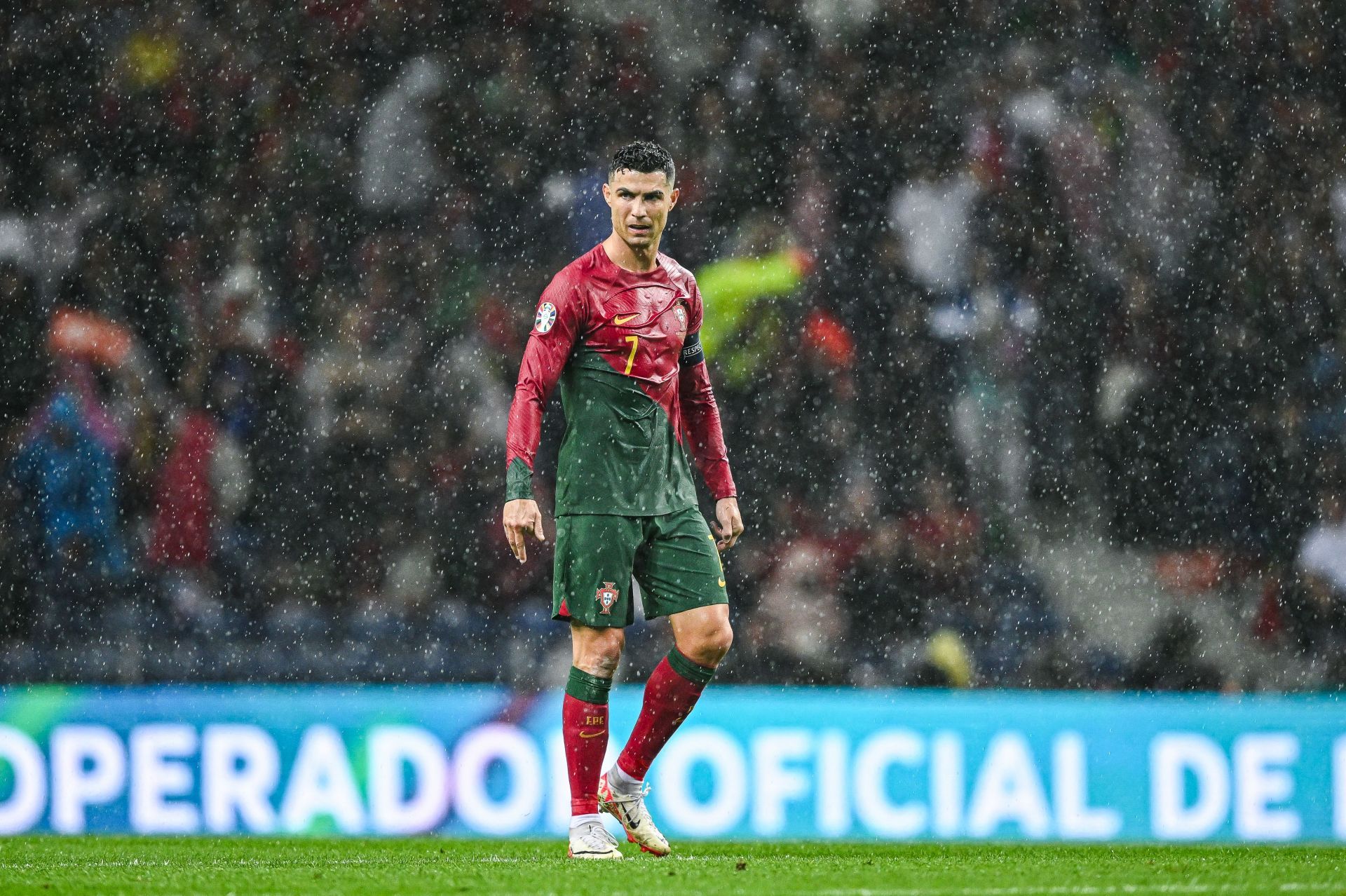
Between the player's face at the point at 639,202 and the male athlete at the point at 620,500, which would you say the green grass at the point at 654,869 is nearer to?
the male athlete at the point at 620,500

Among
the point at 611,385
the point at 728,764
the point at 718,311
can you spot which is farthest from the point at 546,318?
the point at 718,311

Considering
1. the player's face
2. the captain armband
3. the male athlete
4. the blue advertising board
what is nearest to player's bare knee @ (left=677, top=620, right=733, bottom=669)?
the male athlete

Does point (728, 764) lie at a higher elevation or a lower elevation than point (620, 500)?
lower

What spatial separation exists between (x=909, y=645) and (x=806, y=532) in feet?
1.71

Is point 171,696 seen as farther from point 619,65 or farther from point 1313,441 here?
point 1313,441

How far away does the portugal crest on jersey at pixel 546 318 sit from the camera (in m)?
3.63

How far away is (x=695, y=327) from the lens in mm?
3852

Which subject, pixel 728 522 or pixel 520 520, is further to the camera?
pixel 728 522

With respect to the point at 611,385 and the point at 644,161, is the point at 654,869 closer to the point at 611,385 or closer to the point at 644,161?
the point at 611,385

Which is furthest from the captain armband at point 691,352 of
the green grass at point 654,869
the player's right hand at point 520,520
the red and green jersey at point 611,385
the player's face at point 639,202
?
the green grass at point 654,869

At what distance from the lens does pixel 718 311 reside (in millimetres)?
6070

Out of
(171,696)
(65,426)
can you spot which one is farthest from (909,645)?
(65,426)

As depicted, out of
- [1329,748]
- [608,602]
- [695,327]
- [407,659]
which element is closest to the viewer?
[608,602]

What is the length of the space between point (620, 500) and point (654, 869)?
779 mm
